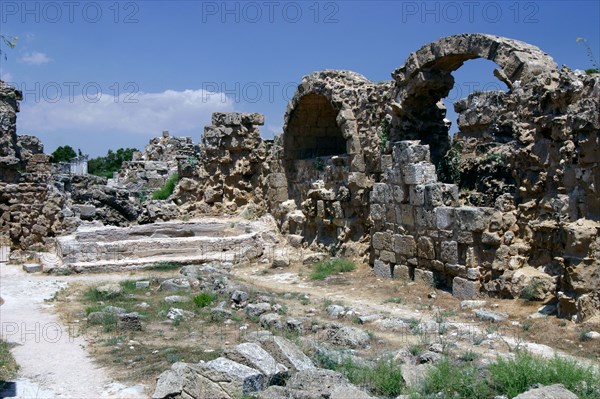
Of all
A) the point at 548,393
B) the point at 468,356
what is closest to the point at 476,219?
the point at 468,356

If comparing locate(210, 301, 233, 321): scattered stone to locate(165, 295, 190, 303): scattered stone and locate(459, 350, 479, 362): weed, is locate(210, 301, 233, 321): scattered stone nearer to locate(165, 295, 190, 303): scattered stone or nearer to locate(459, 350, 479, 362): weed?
locate(165, 295, 190, 303): scattered stone

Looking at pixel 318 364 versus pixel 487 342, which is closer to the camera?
pixel 318 364

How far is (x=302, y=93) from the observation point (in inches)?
527

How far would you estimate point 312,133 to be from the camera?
1462cm

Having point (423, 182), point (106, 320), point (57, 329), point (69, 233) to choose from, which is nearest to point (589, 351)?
point (423, 182)

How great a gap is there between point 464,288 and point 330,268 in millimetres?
3025

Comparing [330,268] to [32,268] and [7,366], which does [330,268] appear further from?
[7,366]


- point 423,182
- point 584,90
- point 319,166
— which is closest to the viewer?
point 584,90

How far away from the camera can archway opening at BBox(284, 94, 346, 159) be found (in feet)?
46.4

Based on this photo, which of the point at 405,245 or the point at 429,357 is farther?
the point at 405,245

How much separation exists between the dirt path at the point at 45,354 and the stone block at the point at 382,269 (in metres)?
5.16

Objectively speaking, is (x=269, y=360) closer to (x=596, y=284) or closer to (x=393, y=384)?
(x=393, y=384)

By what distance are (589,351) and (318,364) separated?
2754mm

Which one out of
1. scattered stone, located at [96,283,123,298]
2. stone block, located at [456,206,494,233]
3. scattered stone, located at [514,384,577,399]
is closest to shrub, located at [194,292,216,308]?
scattered stone, located at [96,283,123,298]
